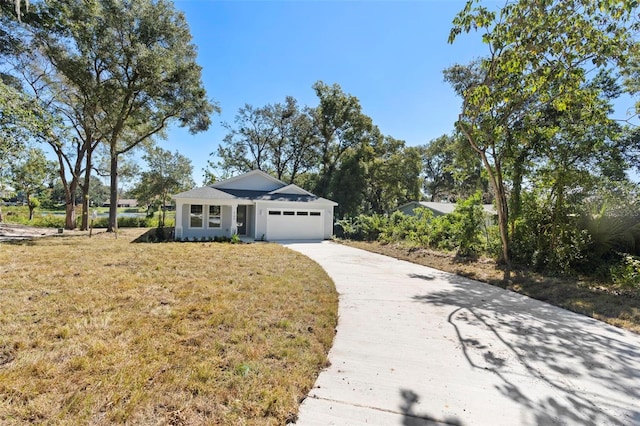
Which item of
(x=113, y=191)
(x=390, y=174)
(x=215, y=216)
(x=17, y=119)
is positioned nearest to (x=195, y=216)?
(x=215, y=216)

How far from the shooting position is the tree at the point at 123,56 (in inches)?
499

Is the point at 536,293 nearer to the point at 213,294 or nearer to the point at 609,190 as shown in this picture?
the point at 609,190

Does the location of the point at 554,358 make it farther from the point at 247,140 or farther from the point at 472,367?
the point at 247,140

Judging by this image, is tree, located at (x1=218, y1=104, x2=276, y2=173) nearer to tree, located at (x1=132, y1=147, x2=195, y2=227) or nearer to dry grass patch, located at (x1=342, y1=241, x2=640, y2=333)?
tree, located at (x1=132, y1=147, x2=195, y2=227)

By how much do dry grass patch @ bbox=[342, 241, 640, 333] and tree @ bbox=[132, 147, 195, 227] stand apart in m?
27.3

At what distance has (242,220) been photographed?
58.3 ft

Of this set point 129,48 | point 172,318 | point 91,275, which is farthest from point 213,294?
point 129,48

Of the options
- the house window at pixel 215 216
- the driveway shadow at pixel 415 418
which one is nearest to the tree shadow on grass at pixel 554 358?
the driveway shadow at pixel 415 418

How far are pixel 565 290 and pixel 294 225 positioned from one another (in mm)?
12127

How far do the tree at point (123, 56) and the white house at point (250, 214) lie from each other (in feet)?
15.7

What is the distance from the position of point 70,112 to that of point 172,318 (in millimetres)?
20866

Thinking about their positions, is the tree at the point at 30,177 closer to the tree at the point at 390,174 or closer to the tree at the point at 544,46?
the tree at the point at 390,174

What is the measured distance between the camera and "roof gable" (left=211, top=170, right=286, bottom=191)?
58.0 ft

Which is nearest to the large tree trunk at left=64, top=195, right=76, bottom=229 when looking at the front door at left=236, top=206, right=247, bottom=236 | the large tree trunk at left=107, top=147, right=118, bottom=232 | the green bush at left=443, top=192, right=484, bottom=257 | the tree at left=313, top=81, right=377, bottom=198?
the large tree trunk at left=107, top=147, right=118, bottom=232
